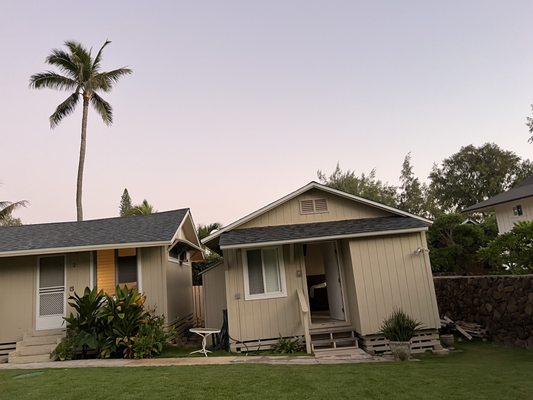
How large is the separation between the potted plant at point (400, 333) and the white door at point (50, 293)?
828 centimetres

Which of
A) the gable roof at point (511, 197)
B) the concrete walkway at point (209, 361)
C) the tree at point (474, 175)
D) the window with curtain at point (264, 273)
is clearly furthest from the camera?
the tree at point (474, 175)

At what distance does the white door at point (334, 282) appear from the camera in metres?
9.57

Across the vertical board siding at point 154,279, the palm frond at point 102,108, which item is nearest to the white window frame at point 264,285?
the vertical board siding at point 154,279

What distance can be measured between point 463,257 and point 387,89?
29.8ft

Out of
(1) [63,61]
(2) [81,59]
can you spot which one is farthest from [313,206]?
(1) [63,61]

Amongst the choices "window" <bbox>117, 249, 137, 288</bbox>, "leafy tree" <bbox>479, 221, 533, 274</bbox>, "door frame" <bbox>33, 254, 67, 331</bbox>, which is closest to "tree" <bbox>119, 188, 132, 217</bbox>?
"door frame" <bbox>33, 254, 67, 331</bbox>

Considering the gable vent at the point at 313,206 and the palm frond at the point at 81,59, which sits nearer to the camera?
the gable vent at the point at 313,206

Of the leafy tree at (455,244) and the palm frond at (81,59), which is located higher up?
the palm frond at (81,59)

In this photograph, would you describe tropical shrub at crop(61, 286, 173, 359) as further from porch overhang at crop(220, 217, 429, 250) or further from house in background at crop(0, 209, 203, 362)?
porch overhang at crop(220, 217, 429, 250)

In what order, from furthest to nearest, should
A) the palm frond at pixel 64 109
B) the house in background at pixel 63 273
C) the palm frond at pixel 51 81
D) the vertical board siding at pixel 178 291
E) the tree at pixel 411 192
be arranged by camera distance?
the tree at pixel 411 192 → the palm frond at pixel 64 109 → the palm frond at pixel 51 81 → the vertical board siding at pixel 178 291 → the house in background at pixel 63 273

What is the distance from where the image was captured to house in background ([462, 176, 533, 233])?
16969 millimetres

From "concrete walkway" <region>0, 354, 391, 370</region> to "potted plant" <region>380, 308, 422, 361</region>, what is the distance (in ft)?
0.94

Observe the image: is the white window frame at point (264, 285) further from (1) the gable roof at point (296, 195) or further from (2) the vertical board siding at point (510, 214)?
(2) the vertical board siding at point (510, 214)

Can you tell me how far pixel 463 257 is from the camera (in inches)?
691
